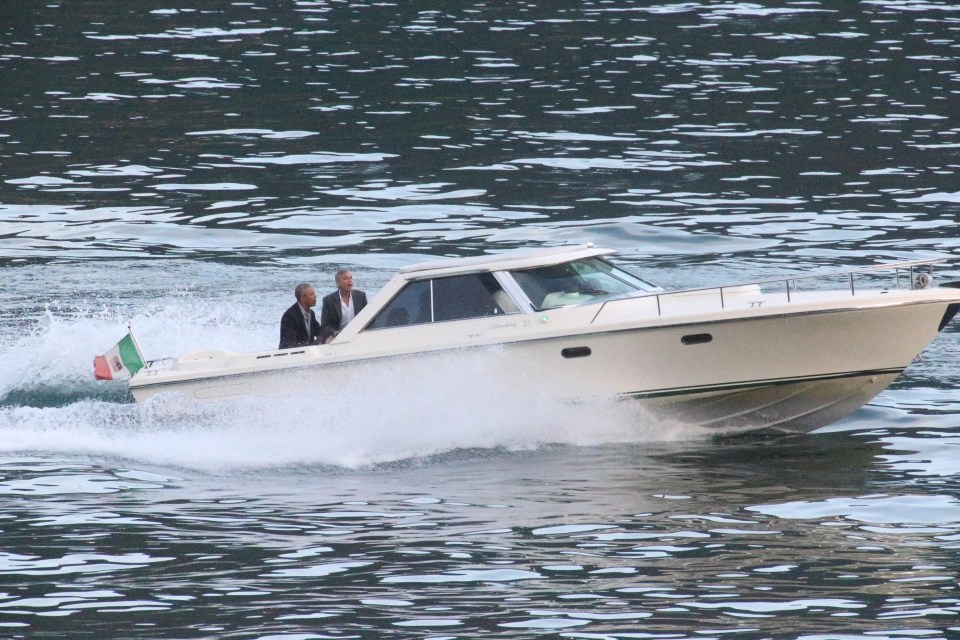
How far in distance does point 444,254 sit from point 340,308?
20.1 feet

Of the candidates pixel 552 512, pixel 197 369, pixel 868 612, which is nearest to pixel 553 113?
pixel 197 369

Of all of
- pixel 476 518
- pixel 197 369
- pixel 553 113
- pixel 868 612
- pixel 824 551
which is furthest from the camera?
pixel 553 113

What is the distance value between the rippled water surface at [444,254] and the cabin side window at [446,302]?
545 mm

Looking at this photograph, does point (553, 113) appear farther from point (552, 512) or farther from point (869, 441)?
point (552, 512)

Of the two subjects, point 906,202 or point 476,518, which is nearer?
point 476,518

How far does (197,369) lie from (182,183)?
10.9 metres

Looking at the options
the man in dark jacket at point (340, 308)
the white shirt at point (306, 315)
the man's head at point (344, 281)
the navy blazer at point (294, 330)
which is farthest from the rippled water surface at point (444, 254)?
the man's head at point (344, 281)

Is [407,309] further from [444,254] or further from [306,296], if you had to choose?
[444,254]

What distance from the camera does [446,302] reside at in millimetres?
13164

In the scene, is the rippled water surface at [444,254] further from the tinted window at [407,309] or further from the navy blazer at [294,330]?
the navy blazer at [294,330]

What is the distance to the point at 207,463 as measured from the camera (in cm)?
1276

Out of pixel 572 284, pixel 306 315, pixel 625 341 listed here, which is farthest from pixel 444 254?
pixel 625 341

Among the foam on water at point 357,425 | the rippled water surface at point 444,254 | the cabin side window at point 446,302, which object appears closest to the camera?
the rippled water surface at point 444,254

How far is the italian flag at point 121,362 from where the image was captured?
45.1ft
